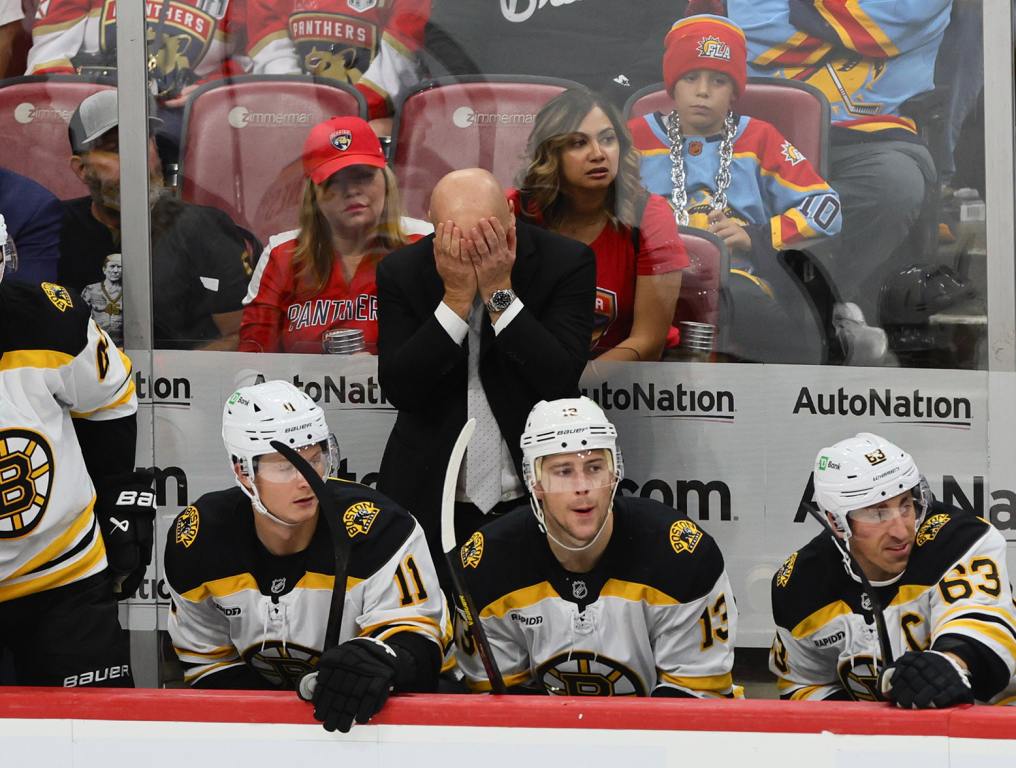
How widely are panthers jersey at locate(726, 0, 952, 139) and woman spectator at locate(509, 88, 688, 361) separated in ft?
1.30

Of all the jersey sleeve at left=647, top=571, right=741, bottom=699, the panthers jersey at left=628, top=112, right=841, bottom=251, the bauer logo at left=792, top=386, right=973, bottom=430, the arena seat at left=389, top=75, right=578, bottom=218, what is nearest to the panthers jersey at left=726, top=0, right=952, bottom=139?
the panthers jersey at left=628, top=112, right=841, bottom=251

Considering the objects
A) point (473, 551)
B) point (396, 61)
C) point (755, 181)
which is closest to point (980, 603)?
point (473, 551)

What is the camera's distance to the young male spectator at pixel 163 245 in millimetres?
3518

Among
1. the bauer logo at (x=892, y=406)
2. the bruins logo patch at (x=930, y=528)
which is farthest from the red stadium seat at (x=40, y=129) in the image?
the bruins logo patch at (x=930, y=528)

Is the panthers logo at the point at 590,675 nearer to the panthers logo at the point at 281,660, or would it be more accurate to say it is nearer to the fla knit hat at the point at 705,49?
the panthers logo at the point at 281,660

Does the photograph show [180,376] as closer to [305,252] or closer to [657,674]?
[305,252]

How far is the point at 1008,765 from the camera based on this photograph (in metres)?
1.92

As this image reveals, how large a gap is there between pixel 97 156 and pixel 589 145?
125 centimetres

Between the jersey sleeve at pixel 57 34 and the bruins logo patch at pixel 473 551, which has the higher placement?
the jersey sleeve at pixel 57 34

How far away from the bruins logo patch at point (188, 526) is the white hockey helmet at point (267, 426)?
15 cm

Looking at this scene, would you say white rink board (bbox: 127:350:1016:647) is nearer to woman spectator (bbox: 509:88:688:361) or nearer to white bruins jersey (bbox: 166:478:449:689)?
woman spectator (bbox: 509:88:688:361)

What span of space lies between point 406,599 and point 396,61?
155 centimetres

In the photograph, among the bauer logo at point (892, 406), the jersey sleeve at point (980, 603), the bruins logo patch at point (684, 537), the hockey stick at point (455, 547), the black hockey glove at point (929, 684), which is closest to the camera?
the black hockey glove at point (929, 684)

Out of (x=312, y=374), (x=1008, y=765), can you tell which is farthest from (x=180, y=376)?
(x=1008, y=765)
